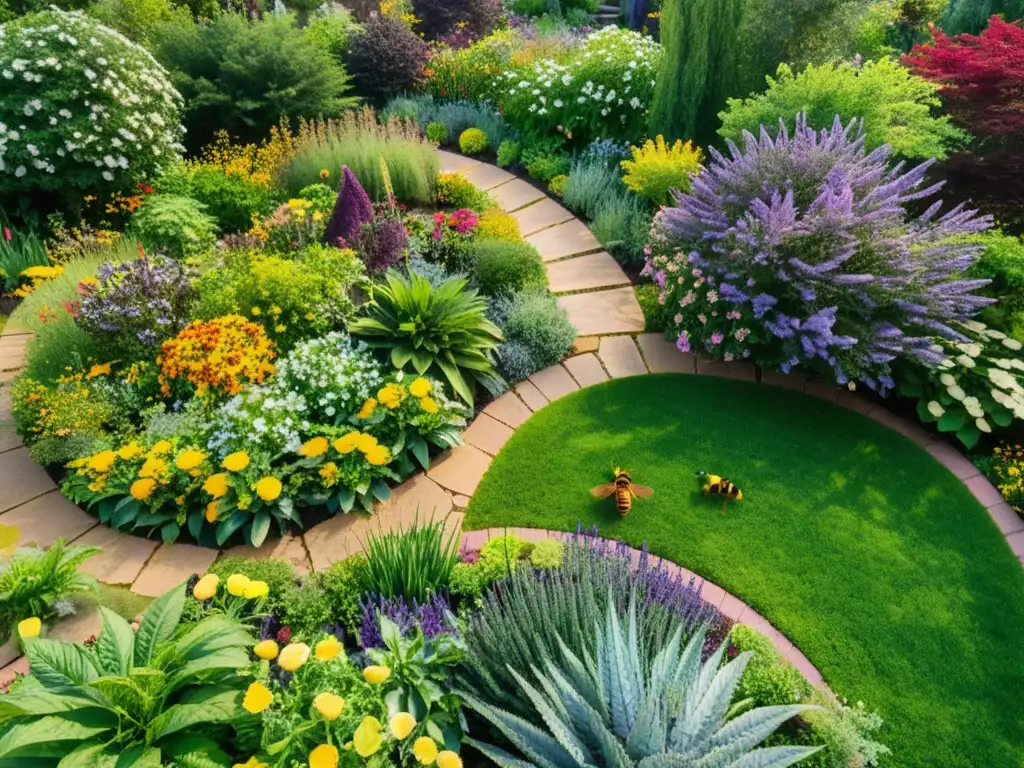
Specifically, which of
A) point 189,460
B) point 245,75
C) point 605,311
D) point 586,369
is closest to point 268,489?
point 189,460

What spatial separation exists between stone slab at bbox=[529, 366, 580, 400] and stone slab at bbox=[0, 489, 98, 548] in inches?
122

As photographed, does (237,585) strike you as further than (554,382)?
No

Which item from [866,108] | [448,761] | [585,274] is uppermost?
[866,108]

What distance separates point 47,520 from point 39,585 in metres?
0.84

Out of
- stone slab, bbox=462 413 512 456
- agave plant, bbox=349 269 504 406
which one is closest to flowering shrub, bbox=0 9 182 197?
agave plant, bbox=349 269 504 406

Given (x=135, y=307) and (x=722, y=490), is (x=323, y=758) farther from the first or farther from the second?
(x=135, y=307)

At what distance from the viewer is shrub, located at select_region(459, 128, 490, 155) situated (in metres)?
8.23

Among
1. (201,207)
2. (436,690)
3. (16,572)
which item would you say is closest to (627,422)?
(436,690)

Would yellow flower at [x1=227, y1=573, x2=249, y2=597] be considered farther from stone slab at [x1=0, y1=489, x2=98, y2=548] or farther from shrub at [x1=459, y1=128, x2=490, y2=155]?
shrub at [x1=459, y1=128, x2=490, y2=155]

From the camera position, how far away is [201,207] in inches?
261

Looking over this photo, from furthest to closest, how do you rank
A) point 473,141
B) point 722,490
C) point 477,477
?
A: point 473,141 → point 477,477 → point 722,490

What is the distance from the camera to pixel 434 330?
195 inches

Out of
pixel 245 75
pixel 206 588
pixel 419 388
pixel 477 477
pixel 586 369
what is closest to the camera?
pixel 206 588

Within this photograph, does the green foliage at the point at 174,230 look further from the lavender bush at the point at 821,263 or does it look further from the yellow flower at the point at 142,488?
the lavender bush at the point at 821,263
